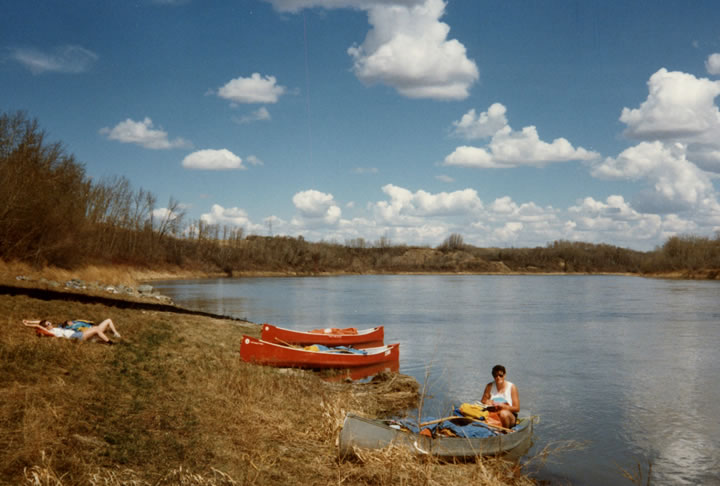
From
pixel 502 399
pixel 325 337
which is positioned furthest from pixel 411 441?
pixel 325 337

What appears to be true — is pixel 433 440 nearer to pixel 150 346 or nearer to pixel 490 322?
pixel 150 346

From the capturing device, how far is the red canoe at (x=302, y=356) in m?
17.3

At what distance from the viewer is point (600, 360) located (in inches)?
1013

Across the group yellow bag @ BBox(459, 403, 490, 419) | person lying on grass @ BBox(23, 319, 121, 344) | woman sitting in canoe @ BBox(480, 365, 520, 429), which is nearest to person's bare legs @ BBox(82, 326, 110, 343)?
person lying on grass @ BBox(23, 319, 121, 344)

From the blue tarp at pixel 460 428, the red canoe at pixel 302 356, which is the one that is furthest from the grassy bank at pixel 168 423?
the red canoe at pixel 302 356

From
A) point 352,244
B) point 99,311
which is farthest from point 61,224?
point 352,244

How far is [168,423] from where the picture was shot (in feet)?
31.2

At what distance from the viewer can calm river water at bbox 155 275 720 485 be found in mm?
13500

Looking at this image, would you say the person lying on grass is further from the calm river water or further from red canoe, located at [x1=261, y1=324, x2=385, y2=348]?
the calm river water

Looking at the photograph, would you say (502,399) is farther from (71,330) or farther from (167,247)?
(167,247)

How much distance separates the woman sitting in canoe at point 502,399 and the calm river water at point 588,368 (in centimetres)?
143

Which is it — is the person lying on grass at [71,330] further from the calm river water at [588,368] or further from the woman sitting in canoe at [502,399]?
the woman sitting in canoe at [502,399]

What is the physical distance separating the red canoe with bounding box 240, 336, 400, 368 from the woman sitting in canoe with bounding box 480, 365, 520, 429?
701cm

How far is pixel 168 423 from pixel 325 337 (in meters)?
13.3
